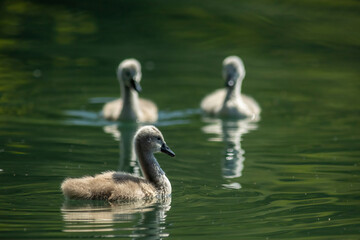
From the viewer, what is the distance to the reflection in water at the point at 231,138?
1083 centimetres

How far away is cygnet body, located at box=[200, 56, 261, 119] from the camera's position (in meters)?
15.2

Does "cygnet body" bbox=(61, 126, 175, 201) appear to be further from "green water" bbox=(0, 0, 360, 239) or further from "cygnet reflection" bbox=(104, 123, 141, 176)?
"cygnet reflection" bbox=(104, 123, 141, 176)

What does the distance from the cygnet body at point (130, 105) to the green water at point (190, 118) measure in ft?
0.87

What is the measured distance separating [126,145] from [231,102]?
10.6 ft

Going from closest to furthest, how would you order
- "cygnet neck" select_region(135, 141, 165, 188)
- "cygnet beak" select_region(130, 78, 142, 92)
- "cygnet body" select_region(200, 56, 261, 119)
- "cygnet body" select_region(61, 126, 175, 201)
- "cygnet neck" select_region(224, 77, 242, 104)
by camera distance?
"cygnet body" select_region(61, 126, 175, 201) → "cygnet neck" select_region(135, 141, 165, 188) → "cygnet beak" select_region(130, 78, 142, 92) → "cygnet body" select_region(200, 56, 261, 119) → "cygnet neck" select_region(224, 77, 242, 104)

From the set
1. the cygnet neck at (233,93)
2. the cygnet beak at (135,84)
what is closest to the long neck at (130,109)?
the cygnet beak at (135,84)

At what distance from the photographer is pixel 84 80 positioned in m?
17.5

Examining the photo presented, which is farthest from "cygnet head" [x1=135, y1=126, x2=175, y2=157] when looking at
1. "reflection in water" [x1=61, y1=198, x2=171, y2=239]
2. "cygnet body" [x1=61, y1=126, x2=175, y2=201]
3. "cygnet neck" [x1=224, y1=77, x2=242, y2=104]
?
"cygnet neck" [x1=224, y1=77, x2=242, y2=104]

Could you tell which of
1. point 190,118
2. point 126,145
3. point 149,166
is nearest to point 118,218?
point 149,166

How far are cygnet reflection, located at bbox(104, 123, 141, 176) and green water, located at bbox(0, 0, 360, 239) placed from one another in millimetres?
39

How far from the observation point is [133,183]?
9195 millimetres

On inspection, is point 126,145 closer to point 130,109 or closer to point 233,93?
point 130,109

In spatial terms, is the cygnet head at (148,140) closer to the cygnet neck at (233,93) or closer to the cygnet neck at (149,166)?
the cygnet neck at (149,166)

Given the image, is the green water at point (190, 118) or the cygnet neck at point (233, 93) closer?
the green water at point (190, 118)
